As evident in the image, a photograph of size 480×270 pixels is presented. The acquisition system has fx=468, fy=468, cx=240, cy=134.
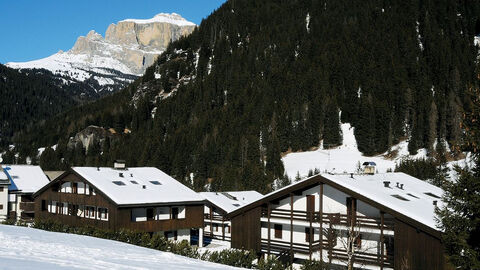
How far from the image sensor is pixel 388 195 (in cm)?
3092

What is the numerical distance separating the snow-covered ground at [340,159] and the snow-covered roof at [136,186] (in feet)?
173

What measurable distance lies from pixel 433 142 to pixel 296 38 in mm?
72754

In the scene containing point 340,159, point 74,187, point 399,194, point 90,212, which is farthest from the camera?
point 340,159

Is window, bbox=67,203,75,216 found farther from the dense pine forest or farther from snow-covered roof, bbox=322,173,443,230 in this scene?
the dense pine forest

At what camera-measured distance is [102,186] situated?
4375 centimetres

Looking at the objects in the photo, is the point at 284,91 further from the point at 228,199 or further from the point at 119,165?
the point at 119,165


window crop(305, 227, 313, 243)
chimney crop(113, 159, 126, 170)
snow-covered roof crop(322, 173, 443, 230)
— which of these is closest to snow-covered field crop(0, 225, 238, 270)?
snow-covered roof crop(322, 173, 443, 230)

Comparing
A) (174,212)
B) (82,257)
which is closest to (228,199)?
(174,212)

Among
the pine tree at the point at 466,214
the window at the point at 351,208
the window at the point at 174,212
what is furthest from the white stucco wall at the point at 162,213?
the pine tree at the point at 466,214

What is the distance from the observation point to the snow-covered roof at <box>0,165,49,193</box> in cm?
6322

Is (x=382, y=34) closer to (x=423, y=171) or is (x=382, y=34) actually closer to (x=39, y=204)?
(x=423, y=171)

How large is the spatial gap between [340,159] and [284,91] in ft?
136

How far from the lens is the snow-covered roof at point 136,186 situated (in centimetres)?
4312

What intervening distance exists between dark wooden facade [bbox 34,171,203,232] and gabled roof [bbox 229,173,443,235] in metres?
10.9
